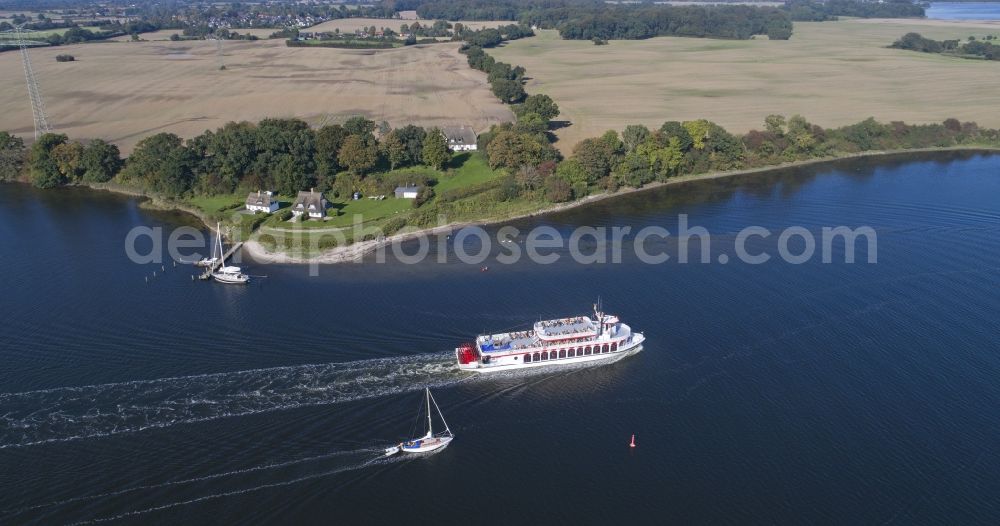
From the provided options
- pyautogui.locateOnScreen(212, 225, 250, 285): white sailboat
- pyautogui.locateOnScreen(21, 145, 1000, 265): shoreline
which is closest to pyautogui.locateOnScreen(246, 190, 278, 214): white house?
pyautogui.locateOnScreen(21, 145, 1000, 265): shoreline

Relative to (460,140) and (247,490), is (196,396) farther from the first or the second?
(460,140)

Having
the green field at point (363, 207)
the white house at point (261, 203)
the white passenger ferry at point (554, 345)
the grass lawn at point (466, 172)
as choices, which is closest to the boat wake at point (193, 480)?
the white passenger ferry at point (554, 345)

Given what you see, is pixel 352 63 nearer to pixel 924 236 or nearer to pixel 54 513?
pixel 924 236

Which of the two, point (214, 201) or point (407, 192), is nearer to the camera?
point (407, 192)

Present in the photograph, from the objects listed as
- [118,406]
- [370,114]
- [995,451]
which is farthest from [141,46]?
[995,451]

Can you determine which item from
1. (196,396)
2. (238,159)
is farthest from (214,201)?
(196,396)

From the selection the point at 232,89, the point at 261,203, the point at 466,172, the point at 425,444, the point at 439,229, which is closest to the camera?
the point at 425,444

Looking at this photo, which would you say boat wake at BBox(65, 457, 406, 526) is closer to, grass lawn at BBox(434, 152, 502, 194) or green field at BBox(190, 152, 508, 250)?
green field at BBox(190, 152, 508, 250)
